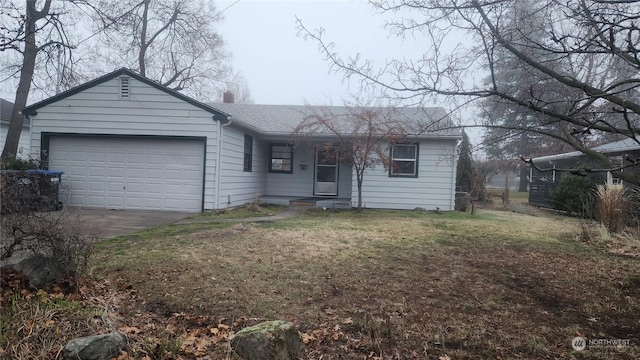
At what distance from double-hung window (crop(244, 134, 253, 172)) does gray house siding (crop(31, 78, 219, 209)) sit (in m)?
2.36

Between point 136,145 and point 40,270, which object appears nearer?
point 40,270

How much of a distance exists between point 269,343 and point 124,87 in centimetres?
1128

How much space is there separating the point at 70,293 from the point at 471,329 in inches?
153

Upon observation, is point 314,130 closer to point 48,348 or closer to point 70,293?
point 70,293

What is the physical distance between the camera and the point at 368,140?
12.5 meters

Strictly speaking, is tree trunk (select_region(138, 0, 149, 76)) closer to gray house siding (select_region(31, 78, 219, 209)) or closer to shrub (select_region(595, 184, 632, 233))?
gray house siding (select_region(31, 78, 219, 209))

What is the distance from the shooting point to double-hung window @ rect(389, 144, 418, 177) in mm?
14586

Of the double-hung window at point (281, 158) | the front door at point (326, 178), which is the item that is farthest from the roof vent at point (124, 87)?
the front door at point (326, 178)

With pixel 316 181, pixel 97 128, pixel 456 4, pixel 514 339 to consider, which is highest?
pixel 456 4

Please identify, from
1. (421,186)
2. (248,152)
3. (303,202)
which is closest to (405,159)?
(421,186)

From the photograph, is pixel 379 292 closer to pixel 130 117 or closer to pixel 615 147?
pixel 130 117

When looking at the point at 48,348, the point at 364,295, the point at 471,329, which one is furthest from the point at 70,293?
the point at 471,329

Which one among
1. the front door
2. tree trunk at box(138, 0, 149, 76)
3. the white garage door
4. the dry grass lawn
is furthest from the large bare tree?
tree trunk at box(138, 0, 149, 76)

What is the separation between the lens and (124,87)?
1194 cm
